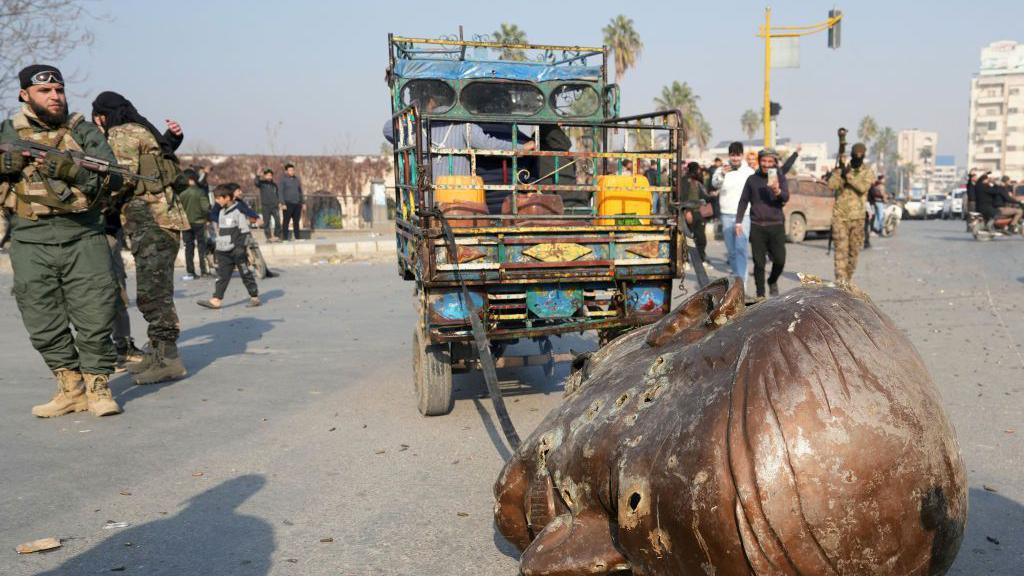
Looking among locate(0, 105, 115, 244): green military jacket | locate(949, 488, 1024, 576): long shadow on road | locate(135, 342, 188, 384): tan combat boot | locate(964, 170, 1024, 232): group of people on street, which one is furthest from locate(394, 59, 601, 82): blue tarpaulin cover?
locate(964, 170, 1024, 232): group of people on street

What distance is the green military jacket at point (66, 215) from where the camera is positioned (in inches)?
223

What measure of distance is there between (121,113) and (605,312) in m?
4.75

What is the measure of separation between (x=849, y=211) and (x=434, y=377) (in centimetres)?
730

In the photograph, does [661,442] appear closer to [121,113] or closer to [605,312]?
[605,312]

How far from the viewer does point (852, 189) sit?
34.9ft

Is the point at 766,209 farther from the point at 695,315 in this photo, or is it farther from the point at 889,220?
the point at 889,220

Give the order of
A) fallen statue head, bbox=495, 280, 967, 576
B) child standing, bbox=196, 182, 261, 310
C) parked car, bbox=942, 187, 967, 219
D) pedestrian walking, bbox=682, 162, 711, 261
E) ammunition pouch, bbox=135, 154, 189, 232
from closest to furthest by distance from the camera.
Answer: fallen statue head, bbox=495, 280, 967, 576 → ammunition pouch, bbox=135, 154, 189, 232 → child standing, bbox=196, 182, 261, 310 → pedestrian walking, bbox=682, 162, 711, 261 → parked car, bbox=942, 187, 967, 219

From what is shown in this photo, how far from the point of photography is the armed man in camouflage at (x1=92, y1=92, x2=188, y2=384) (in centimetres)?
695

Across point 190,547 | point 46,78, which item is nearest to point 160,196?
point 46,78

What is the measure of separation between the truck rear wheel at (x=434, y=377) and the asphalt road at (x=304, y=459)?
5.3 inches

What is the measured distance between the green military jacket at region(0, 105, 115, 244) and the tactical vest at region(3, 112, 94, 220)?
33 millimetres

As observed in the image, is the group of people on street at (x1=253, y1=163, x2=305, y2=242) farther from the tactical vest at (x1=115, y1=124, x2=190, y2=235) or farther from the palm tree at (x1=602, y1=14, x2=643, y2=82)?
the palm tree at (x1=602, y1=14, x2=643, y2=82)

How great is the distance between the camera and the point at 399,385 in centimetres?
682

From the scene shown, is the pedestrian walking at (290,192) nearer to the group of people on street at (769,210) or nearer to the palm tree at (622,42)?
the group of people on street at (769,210)
